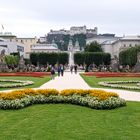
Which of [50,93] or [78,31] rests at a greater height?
[78,31]

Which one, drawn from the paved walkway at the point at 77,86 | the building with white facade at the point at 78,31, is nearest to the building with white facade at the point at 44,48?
the building with white facade at the point at 78,31

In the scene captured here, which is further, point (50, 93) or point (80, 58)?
point (80, 58)

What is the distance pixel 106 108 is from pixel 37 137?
455 centimetres

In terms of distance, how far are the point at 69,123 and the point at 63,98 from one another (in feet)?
13.6

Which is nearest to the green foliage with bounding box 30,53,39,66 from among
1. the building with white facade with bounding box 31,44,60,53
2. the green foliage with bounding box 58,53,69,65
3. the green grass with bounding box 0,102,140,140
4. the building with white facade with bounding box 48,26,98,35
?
the green foliage with bounding box 58,53,69,65

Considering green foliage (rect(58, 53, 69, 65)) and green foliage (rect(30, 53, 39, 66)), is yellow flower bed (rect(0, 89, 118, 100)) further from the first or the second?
green foliage (rect(58, 53, 69, 65))

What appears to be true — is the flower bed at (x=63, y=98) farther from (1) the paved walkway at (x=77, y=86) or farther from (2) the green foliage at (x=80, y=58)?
(2) the green foliage at (x=80, y=58)

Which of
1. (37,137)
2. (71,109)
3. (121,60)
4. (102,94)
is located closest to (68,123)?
(37,137)

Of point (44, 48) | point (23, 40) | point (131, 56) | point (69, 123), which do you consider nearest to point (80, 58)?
point (131, 56)

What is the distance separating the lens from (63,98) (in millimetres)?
14734

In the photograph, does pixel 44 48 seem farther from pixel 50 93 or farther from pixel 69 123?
pixel 69 123

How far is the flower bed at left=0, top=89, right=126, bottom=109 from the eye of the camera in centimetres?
1321

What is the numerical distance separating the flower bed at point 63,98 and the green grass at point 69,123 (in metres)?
0.29

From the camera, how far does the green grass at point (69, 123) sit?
919 centimetres
